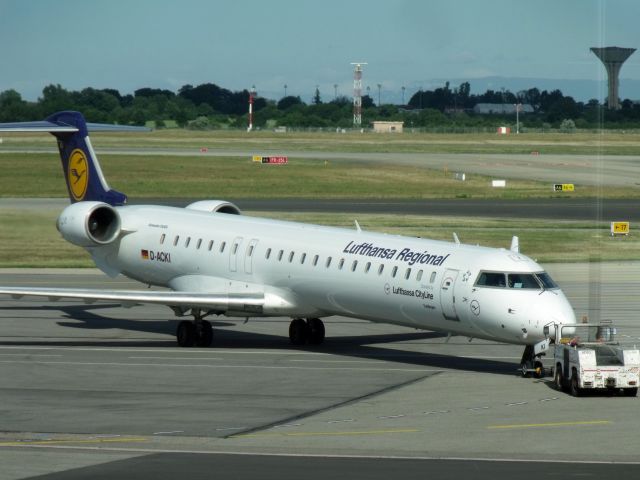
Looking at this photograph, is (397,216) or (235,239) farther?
(397,216)

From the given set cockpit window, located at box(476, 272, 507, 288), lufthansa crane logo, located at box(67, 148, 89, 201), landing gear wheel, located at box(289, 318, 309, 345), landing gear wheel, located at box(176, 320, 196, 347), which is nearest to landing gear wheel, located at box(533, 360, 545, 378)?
cockpit window, located at box(476, 272, 507, 288)

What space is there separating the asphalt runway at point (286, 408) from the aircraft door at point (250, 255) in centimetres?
202

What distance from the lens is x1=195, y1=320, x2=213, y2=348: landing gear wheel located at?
34.0 meters

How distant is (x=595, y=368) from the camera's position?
25422 mm

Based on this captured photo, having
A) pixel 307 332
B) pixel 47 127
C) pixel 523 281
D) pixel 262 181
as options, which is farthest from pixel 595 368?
pixel 262 181

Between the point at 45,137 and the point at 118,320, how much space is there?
128898 mm

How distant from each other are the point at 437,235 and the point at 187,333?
86.1ft

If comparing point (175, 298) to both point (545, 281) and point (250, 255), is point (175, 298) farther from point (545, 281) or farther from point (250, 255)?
point (545, 281)

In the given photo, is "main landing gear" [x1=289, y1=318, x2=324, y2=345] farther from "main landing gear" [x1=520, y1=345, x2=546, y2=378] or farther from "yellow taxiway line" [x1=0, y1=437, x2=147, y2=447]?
"yellow taxiway line" [x1=0, y1=437, x2=147, y2=447]

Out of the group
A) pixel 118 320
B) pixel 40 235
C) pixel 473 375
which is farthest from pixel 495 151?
pixel 473 375

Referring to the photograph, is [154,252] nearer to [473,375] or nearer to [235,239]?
[235,239]

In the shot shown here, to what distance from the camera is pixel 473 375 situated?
28688 millimetres

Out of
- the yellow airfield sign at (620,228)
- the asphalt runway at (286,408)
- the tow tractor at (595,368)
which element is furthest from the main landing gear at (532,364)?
the yellow airfield sign at (620,228)

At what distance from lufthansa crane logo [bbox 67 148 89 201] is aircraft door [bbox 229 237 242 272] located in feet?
23.9
